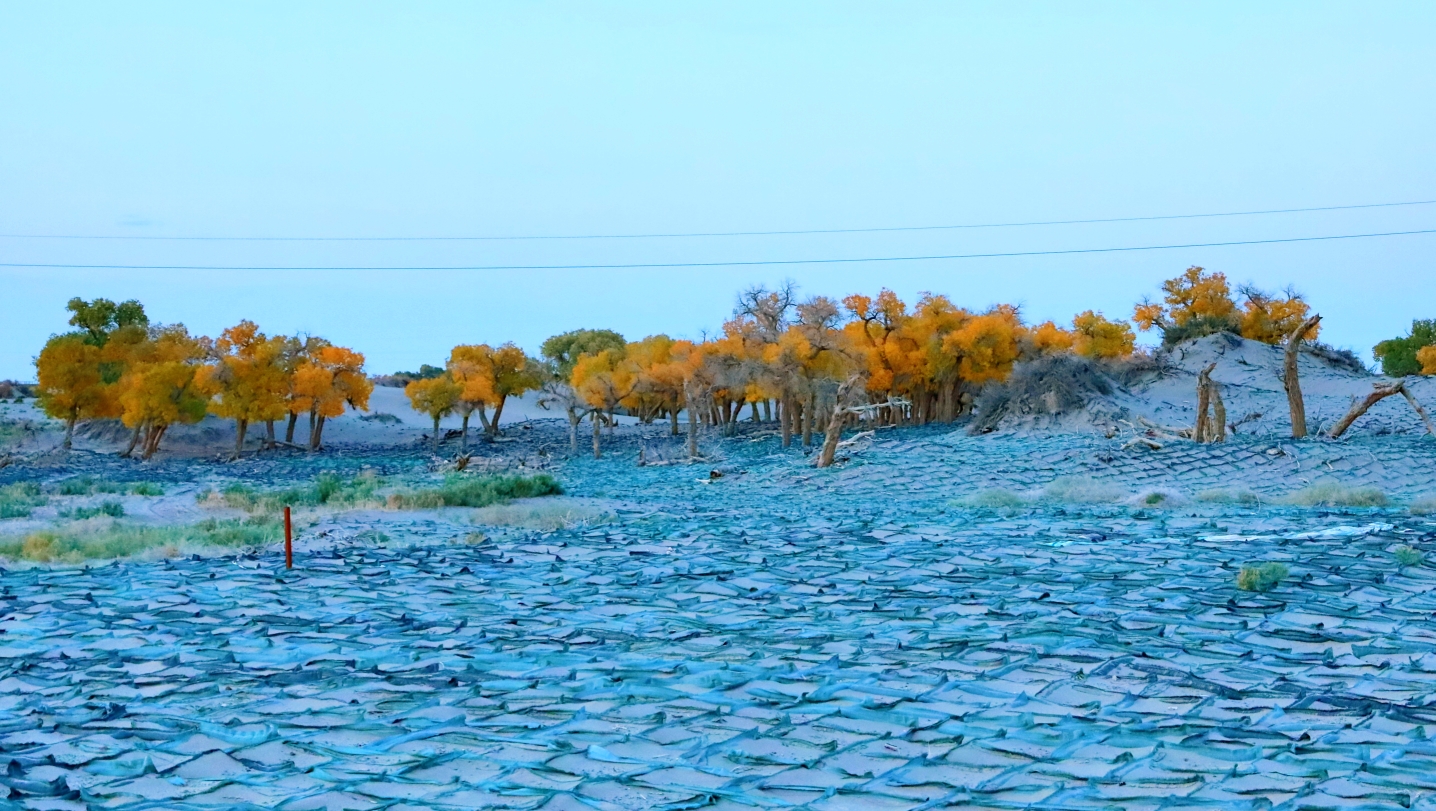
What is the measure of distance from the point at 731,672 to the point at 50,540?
11.7m

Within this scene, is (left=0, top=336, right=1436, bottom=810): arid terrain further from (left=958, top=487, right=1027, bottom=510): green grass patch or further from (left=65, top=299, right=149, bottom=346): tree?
(left=65, top=299, right=149, bottom=346): tree

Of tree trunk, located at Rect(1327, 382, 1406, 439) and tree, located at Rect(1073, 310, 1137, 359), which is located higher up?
tree, located at Rect(1073, 310, 1137, 359)

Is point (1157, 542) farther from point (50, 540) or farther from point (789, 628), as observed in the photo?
point (50, 540)

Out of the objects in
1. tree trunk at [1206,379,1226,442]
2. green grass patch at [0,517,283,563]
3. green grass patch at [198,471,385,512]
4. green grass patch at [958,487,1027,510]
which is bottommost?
green grass patch at [0,517,283,563]

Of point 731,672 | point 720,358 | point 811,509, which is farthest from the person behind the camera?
point 720,358

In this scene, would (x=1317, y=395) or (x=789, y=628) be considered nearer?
(x=789, y=628)

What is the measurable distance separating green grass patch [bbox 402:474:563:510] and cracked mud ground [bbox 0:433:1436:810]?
8125 mm

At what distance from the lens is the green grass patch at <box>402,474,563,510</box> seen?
2181 cm

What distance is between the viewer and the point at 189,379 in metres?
43.8

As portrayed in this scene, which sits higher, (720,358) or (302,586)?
(720,358)

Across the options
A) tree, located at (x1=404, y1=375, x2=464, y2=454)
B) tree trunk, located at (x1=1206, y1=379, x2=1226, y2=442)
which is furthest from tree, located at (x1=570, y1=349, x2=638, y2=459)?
tree trunk, located at (x1=1206, y1=379, x2=1226, y2=442)

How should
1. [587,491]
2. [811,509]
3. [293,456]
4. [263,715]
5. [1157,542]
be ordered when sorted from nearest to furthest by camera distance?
[263,715], [1157,542], [811,509], [587,491], [293,456]

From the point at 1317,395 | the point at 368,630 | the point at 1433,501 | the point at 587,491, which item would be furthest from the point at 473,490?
the point at 1317,395

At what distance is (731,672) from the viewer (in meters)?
7.71
